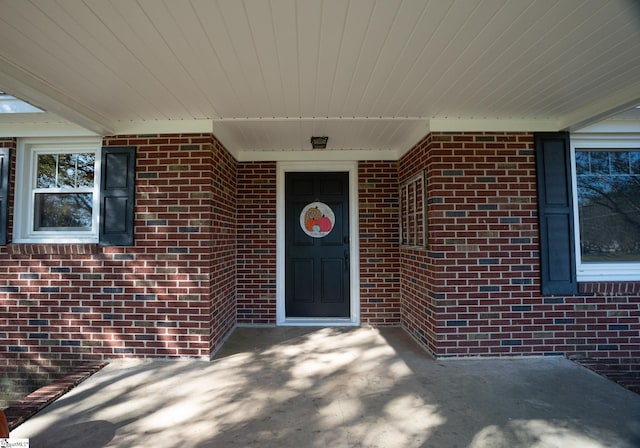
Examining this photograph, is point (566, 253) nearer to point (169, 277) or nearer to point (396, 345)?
point (396, 345)

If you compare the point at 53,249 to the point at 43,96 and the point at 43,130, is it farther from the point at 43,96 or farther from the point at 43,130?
Result: the point at 43,96

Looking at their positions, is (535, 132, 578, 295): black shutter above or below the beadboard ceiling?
below

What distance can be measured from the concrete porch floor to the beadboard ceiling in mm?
2291

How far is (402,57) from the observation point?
2273 mm

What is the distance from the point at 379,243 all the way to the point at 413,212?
76 centimetres

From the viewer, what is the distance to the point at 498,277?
340 centimetres

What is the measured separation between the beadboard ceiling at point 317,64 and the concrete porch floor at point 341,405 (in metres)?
2.29

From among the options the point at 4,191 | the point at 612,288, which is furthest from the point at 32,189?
the point at 612,288

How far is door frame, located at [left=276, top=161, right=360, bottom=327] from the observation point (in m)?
4.55

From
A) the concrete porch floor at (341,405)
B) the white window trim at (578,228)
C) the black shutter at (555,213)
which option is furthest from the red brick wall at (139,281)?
the white window trim at (578,228)

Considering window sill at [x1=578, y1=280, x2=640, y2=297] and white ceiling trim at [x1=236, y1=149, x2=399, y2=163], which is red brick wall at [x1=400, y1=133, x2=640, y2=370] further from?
white ceiling trim at [x1=236, y1=149, x2=399, y2=163]

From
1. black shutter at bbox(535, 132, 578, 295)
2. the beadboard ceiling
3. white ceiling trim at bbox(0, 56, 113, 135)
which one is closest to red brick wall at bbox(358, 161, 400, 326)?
the beadboard ceiling

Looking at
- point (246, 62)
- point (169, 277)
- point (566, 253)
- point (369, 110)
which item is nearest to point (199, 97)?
point (246, 62)

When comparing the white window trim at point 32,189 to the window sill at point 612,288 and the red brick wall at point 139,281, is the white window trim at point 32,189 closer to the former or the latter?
the red brick wall at point 139,281
